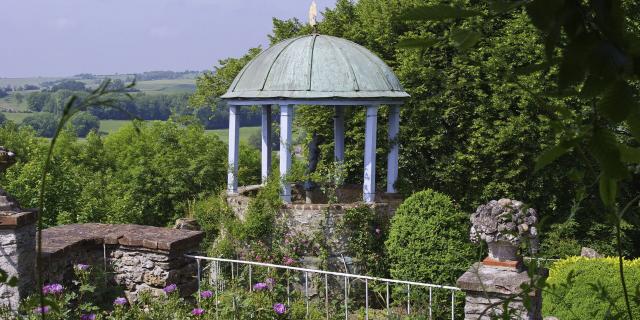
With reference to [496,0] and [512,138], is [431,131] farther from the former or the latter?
[496,0]

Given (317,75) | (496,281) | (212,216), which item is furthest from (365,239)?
(496,281)

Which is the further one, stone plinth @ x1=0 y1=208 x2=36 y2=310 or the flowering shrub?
the flowering shrub

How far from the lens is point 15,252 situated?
4.41m

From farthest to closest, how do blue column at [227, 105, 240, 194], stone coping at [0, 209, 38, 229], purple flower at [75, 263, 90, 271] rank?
blue column at [227, 105, 240, 194]
purple flower at [75, 263, 90, 271]
stone coping at [0, 209, 38, 229]

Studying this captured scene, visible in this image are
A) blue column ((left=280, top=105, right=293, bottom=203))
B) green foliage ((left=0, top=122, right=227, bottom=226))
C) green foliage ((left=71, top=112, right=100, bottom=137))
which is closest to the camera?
green foliage ((left=71, top=112, right=100, bottom=137))

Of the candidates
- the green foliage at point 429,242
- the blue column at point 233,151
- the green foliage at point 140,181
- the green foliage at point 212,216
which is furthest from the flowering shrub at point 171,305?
the green foliage at point 140,181

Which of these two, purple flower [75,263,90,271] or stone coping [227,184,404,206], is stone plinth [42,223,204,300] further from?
stone coping [227,184,404,206]

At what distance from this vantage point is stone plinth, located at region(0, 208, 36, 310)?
439 cm

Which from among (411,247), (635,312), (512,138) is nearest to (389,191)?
(411,247)

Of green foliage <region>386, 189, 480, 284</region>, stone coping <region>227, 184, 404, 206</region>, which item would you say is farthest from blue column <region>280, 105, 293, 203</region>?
green foliage <region>386, 189, 480, 284</region>

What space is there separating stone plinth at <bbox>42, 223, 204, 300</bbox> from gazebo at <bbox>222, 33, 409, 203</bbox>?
216 inches

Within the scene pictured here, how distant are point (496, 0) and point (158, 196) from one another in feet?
48.4

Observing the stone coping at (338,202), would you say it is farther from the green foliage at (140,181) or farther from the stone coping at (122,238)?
the stone coping at (122,238)

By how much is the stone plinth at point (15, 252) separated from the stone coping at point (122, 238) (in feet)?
1.82
